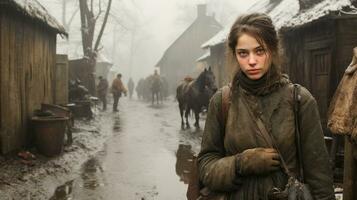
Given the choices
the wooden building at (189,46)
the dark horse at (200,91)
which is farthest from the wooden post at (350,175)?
the wooden building at (189,46)

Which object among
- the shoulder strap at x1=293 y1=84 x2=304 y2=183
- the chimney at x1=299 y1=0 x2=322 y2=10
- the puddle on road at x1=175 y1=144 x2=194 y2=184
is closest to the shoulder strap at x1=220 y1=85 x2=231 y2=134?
the shoulder strap at x1=293 y1=84 x2=304 y2=183

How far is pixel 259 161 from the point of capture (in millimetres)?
1998

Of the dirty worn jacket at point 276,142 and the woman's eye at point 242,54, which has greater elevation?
the woman's eye at point 242,54

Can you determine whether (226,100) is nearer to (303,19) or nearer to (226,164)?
(226,164)

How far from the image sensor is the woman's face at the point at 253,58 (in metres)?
2.12

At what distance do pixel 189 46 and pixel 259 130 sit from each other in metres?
42.5

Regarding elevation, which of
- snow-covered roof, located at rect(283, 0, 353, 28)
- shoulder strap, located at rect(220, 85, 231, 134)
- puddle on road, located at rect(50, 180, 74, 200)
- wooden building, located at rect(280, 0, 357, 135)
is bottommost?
puddle on road, located at rect(50, 180, 74, 200)

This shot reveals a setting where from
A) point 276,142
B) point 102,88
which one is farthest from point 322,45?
point 102,88

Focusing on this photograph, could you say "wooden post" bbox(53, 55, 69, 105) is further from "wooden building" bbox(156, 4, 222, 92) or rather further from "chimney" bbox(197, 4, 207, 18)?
"chimney" bbox(197, 4, 207, 18)

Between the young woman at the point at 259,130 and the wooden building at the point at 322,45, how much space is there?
24.6 feet

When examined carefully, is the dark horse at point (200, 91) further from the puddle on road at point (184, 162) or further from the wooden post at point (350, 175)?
the wooden post at point (350, 175)

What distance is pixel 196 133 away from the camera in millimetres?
14430

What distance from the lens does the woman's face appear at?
2119 mm

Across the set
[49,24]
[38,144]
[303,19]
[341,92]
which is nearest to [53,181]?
[38,144]
